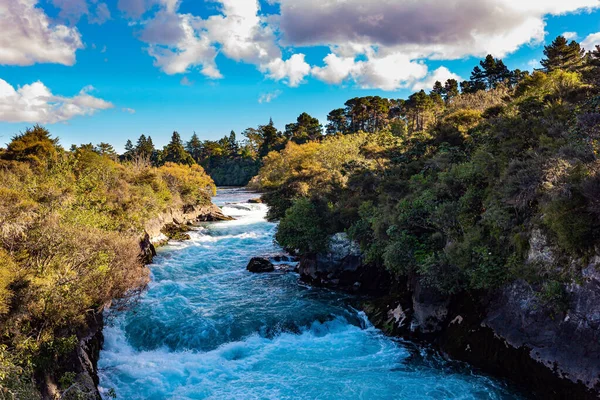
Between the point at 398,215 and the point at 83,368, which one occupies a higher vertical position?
the point at 398,215

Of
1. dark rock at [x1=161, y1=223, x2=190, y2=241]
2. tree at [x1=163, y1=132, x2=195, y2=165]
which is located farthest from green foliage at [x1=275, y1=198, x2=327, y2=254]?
tree at [x1=163, y1=132, x2=195, y2=165]

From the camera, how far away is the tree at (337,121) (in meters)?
90.3

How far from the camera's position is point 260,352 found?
1705 cm

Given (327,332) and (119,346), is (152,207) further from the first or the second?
(327,332)

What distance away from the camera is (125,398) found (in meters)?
13.5

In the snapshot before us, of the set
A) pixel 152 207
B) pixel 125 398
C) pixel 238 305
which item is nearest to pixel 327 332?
pixel 238 305

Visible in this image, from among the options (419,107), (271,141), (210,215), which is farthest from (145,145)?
(419,107)

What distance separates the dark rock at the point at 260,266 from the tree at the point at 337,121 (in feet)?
218

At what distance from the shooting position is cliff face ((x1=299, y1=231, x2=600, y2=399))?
11.4 metres

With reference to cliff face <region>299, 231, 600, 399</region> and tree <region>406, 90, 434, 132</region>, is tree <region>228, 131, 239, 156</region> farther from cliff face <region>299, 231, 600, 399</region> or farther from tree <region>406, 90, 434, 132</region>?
cliff face <region>299, 231, 600, 399</region>

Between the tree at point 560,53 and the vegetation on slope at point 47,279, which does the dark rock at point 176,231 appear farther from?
the tree at point 560,53

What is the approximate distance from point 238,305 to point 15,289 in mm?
12586

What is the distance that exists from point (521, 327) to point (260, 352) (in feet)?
36.4

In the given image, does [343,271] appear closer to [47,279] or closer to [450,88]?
[47,279]
